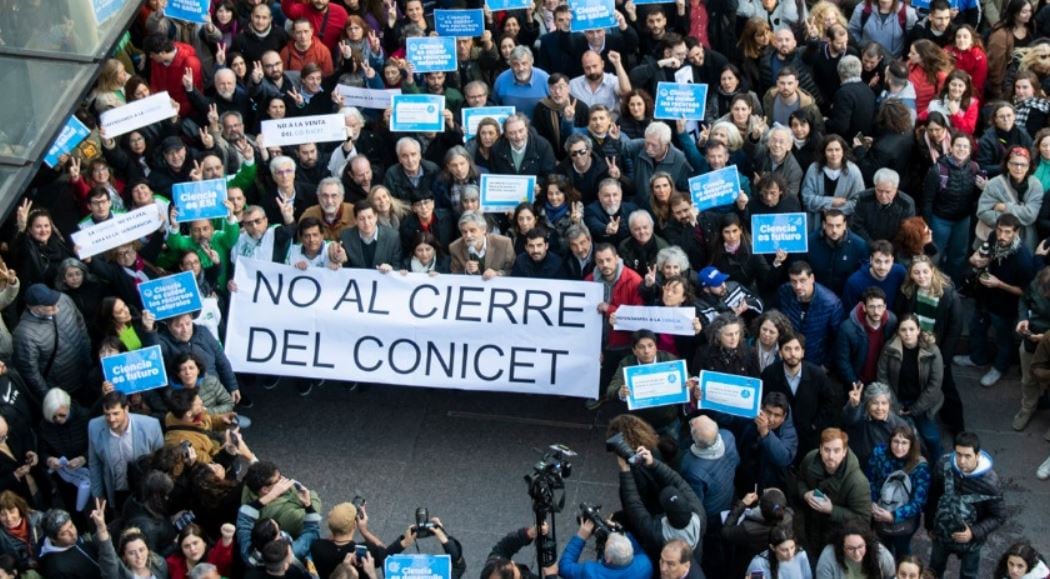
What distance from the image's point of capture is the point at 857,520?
11.5m

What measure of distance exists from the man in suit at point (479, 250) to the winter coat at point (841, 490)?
3120 mm

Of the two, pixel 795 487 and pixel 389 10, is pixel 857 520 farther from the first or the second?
pixel 389 10

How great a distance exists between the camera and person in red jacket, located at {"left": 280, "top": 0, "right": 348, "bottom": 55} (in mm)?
17312

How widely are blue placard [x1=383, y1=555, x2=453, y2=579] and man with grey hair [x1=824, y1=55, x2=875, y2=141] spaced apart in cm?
597

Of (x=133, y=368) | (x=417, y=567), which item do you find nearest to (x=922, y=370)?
(x=417, y=567)

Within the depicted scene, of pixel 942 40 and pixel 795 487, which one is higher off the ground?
pixel 942 40

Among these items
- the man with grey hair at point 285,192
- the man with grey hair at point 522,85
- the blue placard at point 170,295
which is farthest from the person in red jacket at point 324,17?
the blue placard at point 170,295

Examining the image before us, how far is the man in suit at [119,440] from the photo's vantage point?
500 inches

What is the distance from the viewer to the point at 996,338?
14.5 m

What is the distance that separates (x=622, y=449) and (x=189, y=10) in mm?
6827

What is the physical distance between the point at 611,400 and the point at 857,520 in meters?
3.45

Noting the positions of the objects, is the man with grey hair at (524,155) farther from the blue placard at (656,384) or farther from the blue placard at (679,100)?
the blue placard at (656,384)

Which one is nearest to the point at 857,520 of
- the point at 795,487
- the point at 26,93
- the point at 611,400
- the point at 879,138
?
the point at 795,487

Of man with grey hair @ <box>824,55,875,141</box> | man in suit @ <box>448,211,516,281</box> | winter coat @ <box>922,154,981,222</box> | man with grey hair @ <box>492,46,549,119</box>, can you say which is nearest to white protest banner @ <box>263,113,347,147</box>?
man with grey hair @ <box>492,46,549,119</box>
